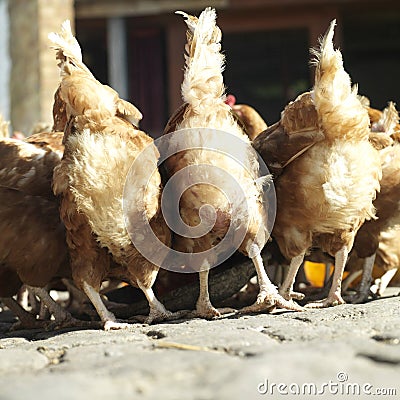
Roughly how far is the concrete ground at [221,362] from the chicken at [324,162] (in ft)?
2.44

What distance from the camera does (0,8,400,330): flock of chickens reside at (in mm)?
3764


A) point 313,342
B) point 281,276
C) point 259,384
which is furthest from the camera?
point 281,276

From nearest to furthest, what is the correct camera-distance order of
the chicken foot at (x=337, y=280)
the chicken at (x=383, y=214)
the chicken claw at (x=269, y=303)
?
1. the chicken claw at (x=269, y=303)
2. the chicken foot at (x=337, y=280)
3. the chicken at (x=383, y=214)

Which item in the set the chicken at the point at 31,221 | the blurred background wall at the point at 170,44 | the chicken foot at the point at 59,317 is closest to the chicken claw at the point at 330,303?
the chicken foot at the point at 59,317

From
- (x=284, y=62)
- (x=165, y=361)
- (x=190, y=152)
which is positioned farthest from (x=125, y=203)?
(x=284, y=62)

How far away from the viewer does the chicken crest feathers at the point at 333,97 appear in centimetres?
382

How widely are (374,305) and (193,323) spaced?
1080 mm

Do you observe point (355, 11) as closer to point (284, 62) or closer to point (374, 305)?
Result: point (284, 62)

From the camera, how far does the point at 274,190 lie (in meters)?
4.12

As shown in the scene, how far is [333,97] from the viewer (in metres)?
3.82

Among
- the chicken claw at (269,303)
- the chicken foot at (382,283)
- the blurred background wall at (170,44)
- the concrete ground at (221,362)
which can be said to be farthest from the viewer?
the blurred background wall at (170,44)

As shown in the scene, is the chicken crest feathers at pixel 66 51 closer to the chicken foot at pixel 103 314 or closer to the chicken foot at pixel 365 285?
the chicken foot at pixel 103 314

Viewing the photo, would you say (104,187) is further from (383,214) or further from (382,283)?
(382,283)

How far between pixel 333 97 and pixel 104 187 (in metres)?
1.34
